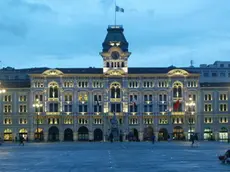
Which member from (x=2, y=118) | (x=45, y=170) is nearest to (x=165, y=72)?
(x=2, y=118)

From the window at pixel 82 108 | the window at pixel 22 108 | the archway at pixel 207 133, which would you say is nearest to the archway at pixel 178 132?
the archway at pixel 207 133

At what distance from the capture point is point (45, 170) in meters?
38.0

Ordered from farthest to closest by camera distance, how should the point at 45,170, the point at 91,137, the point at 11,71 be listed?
1. the point at 11,71
2. the point at 91,137
3. the point at 45,170

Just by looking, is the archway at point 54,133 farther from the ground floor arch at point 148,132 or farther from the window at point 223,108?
the window at point 223,108

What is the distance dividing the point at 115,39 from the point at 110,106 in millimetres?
19064

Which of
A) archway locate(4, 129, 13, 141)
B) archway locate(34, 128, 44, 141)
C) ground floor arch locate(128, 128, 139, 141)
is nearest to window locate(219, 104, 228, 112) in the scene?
ground floor arch locate(128, 128, 139, 141)

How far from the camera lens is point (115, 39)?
16575cm

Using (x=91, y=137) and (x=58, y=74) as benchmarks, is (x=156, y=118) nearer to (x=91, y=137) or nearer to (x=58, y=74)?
(x=91, y=137)

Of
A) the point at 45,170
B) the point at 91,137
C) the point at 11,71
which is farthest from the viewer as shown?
the point at 11,71

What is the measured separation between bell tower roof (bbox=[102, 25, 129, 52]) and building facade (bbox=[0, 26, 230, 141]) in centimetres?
248

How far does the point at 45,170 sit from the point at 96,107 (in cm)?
12291

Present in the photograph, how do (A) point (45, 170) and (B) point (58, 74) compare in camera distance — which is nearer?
(A) point (45, 170)

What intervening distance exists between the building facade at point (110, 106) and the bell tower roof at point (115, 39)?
97.7 inches

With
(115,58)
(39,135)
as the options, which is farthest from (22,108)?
(115,58)
